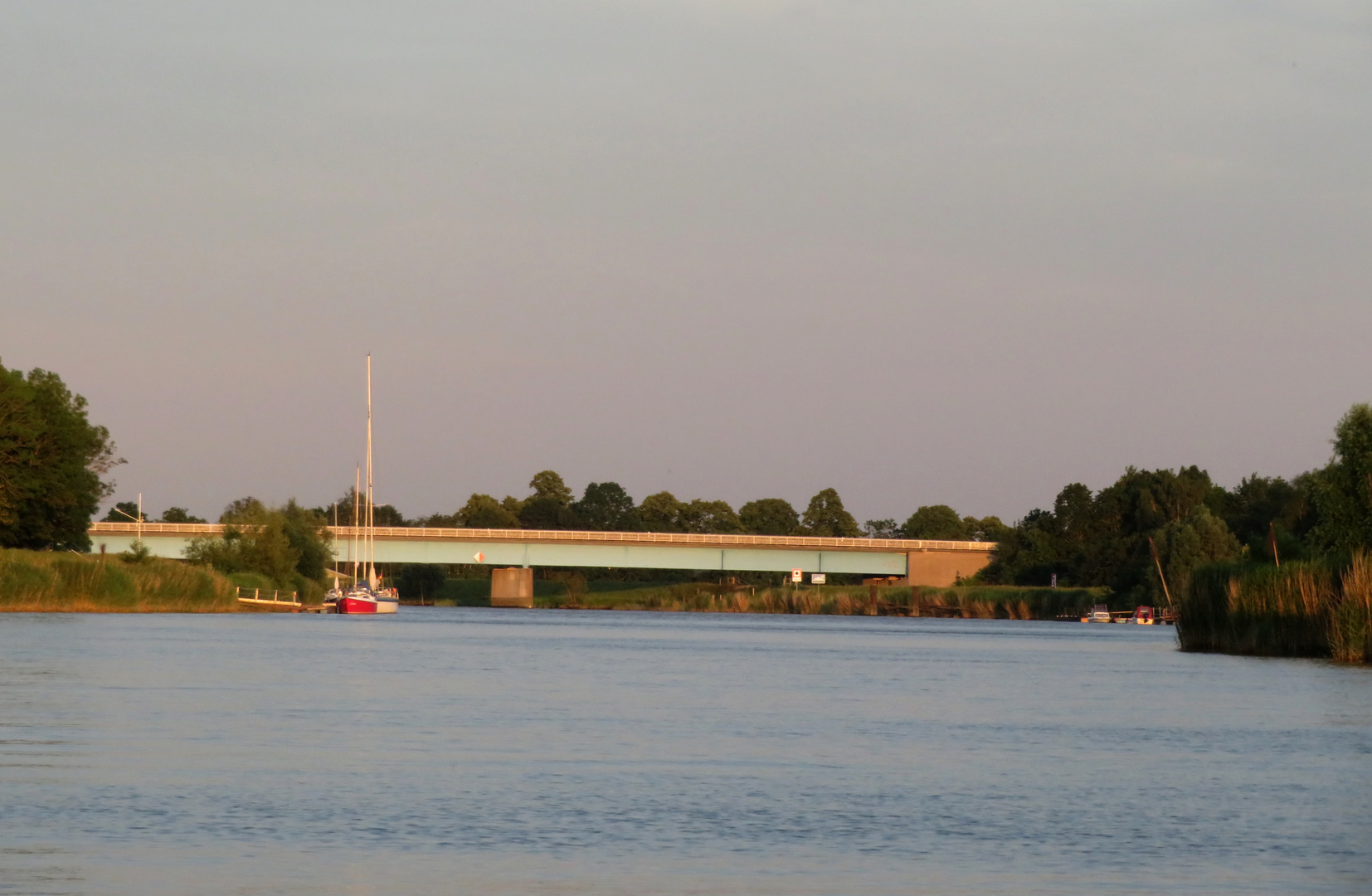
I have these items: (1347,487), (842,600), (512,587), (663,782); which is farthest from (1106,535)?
(663,782)

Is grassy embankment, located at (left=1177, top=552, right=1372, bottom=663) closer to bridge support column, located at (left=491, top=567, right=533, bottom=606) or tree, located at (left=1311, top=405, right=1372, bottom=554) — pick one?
tree, located at (left=1311, top=405, right=1372, bottom=554)

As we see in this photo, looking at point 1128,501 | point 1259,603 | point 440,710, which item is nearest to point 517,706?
point 440,710

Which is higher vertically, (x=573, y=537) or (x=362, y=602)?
(x=573, y=537)

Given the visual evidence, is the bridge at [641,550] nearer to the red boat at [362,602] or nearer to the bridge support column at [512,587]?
the bridge support column at [512,587]

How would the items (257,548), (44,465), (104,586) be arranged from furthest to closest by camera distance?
(257,548)
(44,465)
(104,586)

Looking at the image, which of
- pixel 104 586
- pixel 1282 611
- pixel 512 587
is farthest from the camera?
Result: pixel 512 587

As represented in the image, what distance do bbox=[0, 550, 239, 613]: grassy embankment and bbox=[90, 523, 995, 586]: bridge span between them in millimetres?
42298

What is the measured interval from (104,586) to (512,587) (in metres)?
86.7

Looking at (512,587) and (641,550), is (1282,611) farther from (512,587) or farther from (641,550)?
(512,587)

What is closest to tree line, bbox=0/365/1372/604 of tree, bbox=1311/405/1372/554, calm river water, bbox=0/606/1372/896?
tree, bbox=1311/405/1372/554

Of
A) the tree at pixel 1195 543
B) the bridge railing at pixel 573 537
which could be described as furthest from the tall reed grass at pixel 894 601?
the tree at pixel 1195 543

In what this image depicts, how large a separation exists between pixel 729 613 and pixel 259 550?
5473 cm

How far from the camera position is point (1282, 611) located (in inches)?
2307

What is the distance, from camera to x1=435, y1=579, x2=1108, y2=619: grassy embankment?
462ft
